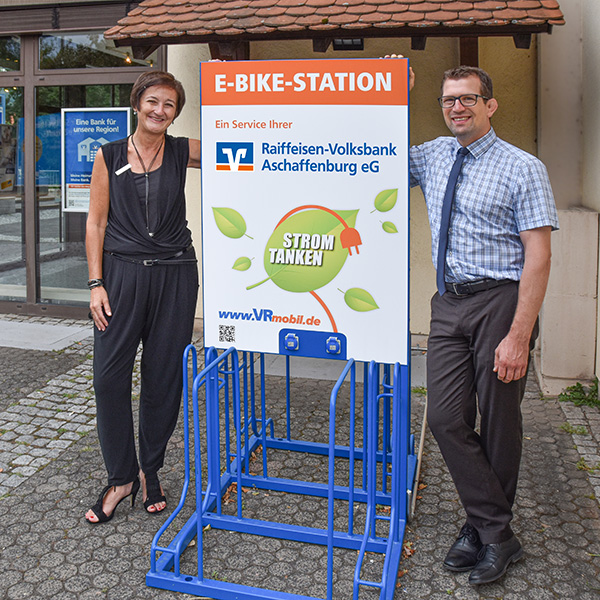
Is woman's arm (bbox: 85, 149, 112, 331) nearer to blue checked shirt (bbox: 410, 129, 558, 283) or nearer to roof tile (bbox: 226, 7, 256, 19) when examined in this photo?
blue checked shirt (bbox: 410, 129, 558, 283)

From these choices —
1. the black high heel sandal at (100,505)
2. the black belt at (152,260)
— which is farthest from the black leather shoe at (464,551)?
the black belt at (152,260)

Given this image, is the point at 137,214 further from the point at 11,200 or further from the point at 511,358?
the point at 11,200

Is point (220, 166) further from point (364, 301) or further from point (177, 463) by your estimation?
point (177, 463)

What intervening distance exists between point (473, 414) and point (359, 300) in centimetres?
70

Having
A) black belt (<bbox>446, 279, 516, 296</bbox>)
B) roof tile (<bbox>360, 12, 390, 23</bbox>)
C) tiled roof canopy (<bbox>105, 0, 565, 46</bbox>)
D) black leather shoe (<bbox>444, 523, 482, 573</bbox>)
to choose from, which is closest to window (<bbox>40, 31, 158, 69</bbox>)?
tiled roof canopy (<bbox>105, 0, 565, 46</bbox>)

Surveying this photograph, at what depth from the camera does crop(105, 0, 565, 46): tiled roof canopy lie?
5.15 meters

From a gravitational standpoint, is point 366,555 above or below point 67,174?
below

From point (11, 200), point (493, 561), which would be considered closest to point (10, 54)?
point (11, 200)

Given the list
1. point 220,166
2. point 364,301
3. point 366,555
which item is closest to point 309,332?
point 364,301

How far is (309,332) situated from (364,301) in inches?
11.3

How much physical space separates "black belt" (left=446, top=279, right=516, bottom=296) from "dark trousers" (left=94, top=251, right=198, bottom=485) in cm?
129

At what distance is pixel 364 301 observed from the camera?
3107 mm

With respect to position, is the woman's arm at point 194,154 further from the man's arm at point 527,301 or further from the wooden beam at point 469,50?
the wooden beam at point 469,50

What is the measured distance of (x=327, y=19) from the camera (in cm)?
543
